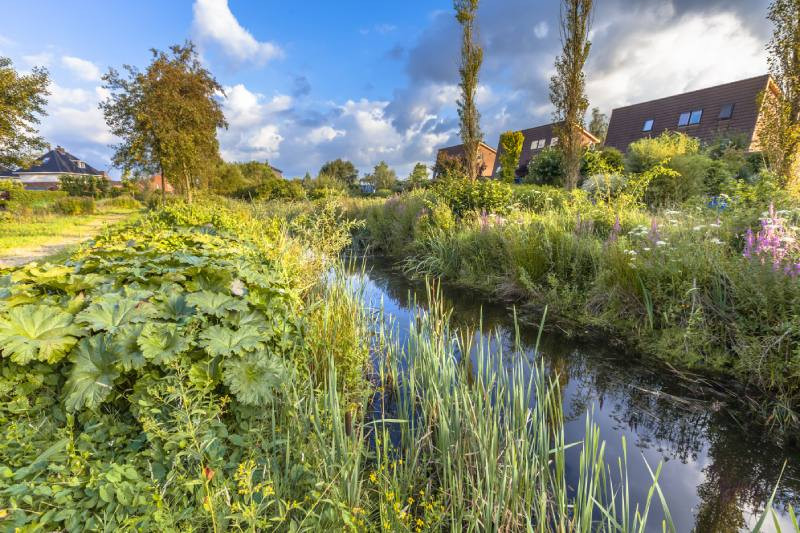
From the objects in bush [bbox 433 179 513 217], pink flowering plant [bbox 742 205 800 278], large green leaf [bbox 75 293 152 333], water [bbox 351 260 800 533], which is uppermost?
bush [bbox 433 179 513 217]

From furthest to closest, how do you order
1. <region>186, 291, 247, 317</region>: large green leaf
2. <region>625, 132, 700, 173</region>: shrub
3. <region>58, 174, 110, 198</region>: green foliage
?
<region>58, 174, 110, 198</region>: green foliage → <region>625, 132, 700, 173</region>: shrub → <region>186, 291, 247, 317</region>: large green leaf

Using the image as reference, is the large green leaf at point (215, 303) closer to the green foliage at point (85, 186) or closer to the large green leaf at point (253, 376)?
the large green leaf at point (253, 376)

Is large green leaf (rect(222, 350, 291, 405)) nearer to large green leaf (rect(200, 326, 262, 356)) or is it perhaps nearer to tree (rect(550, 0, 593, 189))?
large green leaf (rect(200, 326, 262, 356))

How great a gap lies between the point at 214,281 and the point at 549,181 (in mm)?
17506

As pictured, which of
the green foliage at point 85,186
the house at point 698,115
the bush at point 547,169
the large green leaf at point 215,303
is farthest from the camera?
the green foliage at point 85,186

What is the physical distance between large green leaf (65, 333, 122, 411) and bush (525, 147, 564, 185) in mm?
17569

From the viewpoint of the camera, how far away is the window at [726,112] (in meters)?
21.4

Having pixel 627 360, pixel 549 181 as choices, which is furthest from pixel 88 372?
pixel 549 181

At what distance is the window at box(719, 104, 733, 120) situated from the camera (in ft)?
70.2

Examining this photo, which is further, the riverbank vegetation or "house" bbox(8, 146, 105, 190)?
"house" bbox(8, 146, 105, 190)

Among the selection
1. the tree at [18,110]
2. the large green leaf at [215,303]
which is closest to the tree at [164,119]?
the tree at [18,110]

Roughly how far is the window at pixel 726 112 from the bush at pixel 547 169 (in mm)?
13427

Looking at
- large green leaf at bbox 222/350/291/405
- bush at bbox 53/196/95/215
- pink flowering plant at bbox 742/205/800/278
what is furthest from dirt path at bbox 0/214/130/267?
bush at bbox 53/196/95/215

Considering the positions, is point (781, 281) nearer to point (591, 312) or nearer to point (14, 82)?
point (591, 312)
